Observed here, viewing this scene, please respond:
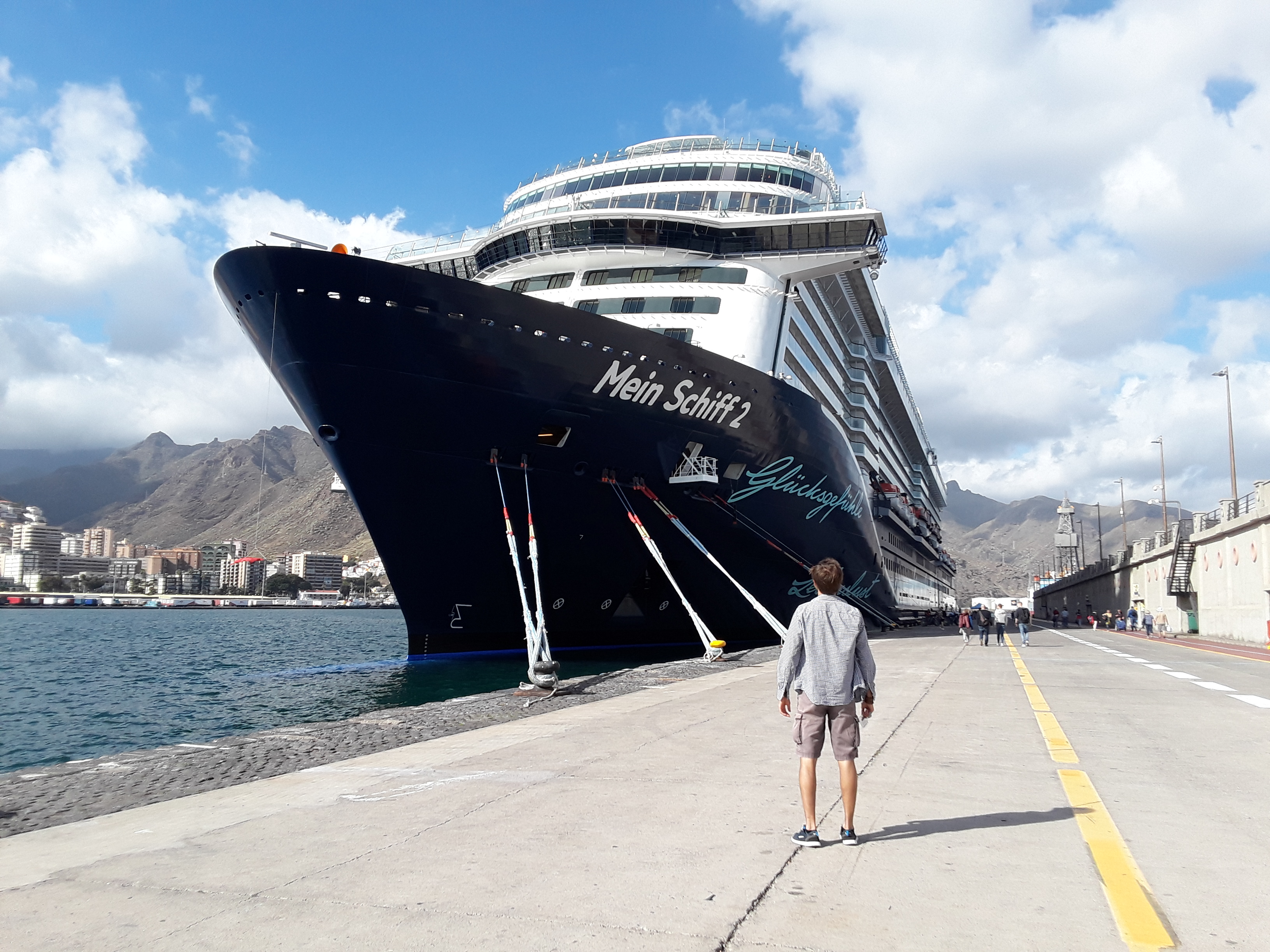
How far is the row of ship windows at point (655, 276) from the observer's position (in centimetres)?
2205

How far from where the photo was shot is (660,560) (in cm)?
1662

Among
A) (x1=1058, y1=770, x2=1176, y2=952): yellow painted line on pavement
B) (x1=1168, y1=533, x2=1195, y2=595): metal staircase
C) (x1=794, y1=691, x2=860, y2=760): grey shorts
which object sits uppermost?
(x1=1168, y1=533, x2=1195, y2=595): metal staircase

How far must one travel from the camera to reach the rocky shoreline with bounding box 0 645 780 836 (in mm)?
5754

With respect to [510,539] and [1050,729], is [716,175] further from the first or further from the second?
[1050,729]

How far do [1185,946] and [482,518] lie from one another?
1473cm

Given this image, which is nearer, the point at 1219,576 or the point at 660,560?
the point at 660,560

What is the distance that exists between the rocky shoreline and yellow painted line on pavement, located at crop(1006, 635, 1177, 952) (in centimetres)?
531

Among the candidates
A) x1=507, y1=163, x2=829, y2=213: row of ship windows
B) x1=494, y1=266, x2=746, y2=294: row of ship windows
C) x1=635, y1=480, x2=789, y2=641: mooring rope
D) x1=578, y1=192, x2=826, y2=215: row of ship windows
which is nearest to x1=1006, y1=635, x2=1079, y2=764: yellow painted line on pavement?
x1=635, y1=480, x2=789, y2=641: mooring rope

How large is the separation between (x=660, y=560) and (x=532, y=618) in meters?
3.55

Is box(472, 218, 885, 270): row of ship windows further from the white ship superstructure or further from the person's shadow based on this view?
the person's shadow

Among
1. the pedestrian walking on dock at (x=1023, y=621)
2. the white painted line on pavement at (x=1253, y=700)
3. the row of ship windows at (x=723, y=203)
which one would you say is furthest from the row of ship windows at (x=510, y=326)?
the pedestrian walking on dock at (x=1023, y=621)

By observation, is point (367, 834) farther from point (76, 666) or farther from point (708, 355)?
point (76, 666)

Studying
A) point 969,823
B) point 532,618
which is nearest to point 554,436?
point 532,618

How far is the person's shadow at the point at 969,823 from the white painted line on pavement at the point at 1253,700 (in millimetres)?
6785
